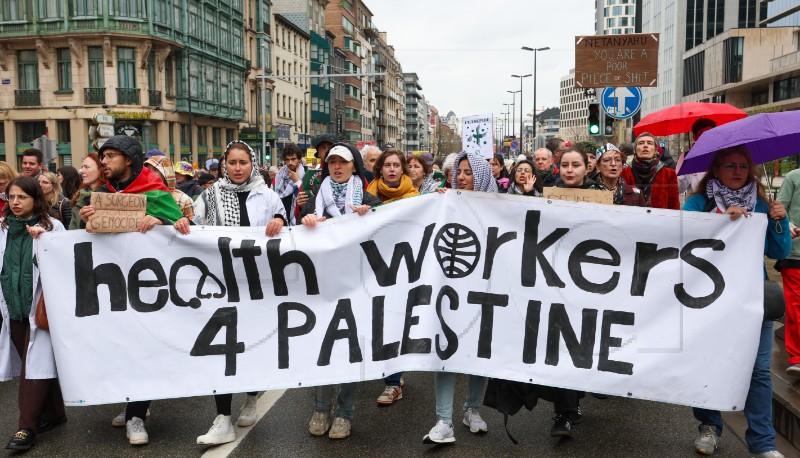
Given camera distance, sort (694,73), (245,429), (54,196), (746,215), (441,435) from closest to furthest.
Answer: (746,215)
(441,435)
(245,429)
(54,196)
(694,73)

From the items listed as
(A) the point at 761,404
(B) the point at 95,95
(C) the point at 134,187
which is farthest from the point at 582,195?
(B) the point at 95,95

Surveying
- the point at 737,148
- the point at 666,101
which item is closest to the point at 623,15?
the point at 666,101

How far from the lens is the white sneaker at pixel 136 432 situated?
4.89 m

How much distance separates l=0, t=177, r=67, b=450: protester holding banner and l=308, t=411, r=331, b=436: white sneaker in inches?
65.1

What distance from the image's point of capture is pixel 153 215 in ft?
16.6

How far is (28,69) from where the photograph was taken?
41312mm

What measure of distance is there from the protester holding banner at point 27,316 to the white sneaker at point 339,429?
1.79 m

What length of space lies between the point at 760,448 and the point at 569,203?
1.77 meters

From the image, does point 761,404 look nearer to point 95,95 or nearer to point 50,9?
point 95,95

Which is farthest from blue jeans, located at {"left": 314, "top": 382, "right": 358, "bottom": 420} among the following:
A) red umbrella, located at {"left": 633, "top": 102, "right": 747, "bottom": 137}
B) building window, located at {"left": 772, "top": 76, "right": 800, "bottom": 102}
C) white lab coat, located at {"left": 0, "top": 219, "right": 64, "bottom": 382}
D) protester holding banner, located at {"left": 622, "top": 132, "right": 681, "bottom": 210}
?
building window, located at {"left": 772, "top": 76, "right": 800, "bottom": 102}

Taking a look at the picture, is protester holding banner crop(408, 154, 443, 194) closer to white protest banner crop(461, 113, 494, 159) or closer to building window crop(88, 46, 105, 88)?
white protest banner crop(461, 113, 494, 159)

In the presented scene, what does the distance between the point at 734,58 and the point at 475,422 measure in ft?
264

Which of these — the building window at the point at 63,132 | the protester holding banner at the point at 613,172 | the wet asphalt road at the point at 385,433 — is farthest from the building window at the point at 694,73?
the wet asphalt road at the point at 385,433

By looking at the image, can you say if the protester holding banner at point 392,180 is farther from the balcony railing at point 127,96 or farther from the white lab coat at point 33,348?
the balcony railing at point 127,96
